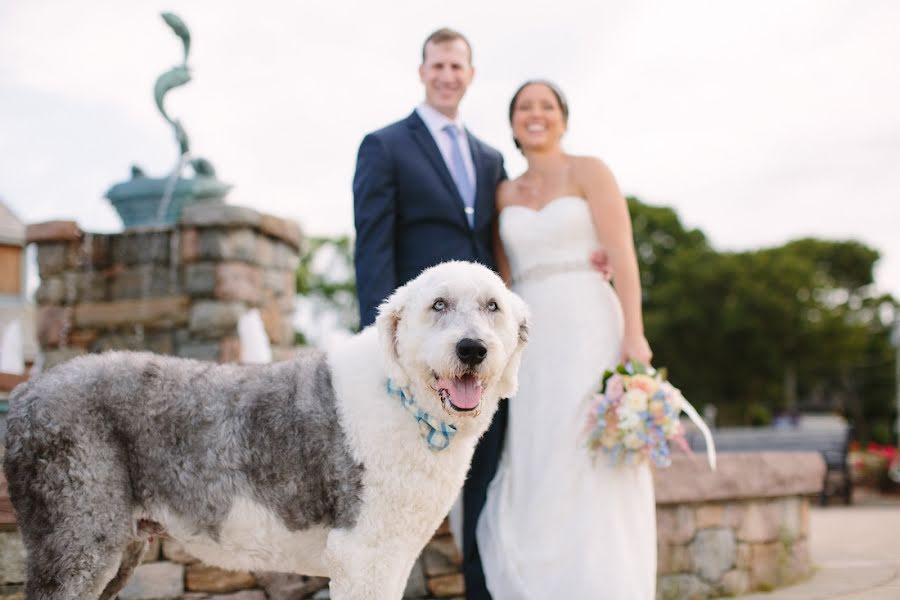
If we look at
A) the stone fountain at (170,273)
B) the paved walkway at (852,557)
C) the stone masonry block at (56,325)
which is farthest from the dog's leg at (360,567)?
the stone masonry block at (56,325)

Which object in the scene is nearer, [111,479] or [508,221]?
[111,479]

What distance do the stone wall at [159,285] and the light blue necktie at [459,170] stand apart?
12.0ft

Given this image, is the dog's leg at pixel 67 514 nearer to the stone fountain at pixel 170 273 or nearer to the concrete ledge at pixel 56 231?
the stone fountain at pixel 170 273

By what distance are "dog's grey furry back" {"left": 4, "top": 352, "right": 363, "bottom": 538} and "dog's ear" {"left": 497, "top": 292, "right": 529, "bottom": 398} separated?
23.1 inches

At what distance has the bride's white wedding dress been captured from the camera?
4.13 m

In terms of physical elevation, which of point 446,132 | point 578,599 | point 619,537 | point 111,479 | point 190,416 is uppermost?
point 446,132

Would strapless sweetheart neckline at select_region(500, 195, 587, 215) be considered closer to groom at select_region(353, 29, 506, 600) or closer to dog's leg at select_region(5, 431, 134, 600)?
groom at select_region(353, 29, 506, 600)

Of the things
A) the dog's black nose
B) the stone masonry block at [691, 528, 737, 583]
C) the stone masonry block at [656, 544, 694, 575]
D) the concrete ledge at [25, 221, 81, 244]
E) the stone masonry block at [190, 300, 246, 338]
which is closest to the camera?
the dog's black nose

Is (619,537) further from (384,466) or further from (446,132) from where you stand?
(446,132)

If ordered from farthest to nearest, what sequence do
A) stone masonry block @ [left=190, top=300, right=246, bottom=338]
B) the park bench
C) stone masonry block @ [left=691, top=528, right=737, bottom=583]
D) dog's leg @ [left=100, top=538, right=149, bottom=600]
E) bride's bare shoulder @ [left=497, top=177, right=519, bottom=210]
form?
1. the park bench
2. stone masonry block @ [left=190, top=300, right=246, bottom=338]
3. stone masonry block @ [left=691, top=528, right=737, bottom=583]
4. bride's bare shoulder @ [left=497, top=177, right=519, bottom=210]
5. dog's leg @ [left=100, top=538, right=149, bottom=600]

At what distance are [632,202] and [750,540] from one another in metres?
34.6

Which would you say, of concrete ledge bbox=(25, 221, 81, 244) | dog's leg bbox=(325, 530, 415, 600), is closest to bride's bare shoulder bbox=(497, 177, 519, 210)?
dog's leg bbox=(325, 530, 415, 600)

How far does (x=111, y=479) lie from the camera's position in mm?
2826

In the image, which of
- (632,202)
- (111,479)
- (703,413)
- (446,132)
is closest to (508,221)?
(446,132)
